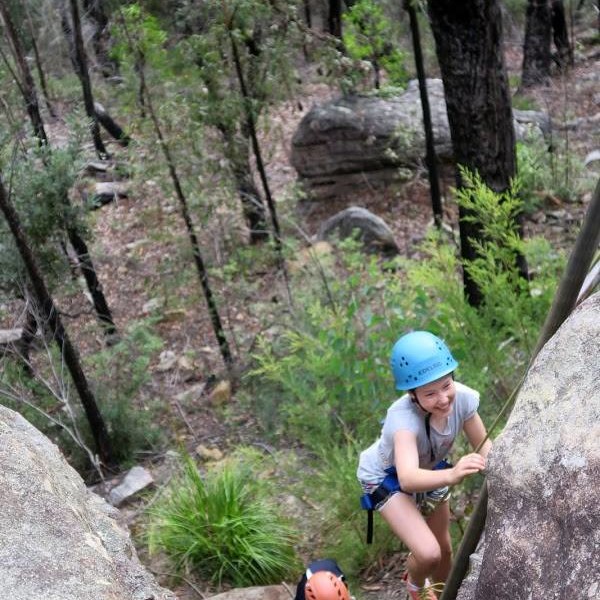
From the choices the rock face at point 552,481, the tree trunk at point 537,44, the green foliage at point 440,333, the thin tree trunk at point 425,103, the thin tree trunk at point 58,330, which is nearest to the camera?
the rock face at point 552,481

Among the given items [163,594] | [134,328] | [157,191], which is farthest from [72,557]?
[157,191]

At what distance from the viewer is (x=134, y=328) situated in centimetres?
766

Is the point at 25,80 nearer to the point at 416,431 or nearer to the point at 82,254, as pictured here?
the point at 82,254

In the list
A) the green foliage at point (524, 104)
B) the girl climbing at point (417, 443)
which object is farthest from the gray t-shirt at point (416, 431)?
the green foliage at point (524, 104)

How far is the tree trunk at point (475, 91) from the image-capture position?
538cm

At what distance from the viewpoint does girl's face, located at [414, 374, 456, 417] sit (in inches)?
103

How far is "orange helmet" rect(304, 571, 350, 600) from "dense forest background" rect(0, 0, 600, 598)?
1.05 metres

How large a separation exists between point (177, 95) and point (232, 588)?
5.27 meters

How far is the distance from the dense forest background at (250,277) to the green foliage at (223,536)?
0.01 metres

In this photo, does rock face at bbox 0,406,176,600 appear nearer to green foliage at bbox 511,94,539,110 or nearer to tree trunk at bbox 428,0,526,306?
tree trunk at bbox 428,0,526,306

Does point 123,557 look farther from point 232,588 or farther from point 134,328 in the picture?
point 134,328

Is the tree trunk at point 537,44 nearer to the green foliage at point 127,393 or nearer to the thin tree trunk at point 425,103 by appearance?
the thin tree trunk at point 425,103

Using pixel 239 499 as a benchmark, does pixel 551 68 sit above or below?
above

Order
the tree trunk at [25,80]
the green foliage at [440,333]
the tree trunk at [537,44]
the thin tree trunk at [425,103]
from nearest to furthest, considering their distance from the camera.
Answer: the green foliage at [440,333], the thin tree trunk at [425,103], the tree trunk at [25,80], the tree trunk at [537,44]
